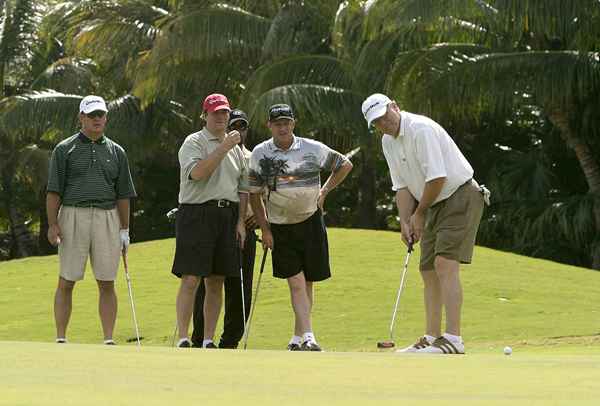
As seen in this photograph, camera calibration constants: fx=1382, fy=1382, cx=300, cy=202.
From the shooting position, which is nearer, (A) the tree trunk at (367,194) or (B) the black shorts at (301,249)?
(B) the black shorts at (301,249)

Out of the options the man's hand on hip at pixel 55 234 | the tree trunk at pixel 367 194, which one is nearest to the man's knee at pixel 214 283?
the man's hand on hip at pixel 55 234

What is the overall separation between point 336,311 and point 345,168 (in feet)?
18.6

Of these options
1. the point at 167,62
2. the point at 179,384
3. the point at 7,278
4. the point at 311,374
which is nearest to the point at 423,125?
the point at 311,374

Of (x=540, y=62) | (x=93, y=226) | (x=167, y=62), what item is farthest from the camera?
(x=167, y=62)

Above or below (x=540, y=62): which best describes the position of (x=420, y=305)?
below

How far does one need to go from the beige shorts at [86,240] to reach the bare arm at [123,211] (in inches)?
2.3

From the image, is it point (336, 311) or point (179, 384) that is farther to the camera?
point (336, 311)

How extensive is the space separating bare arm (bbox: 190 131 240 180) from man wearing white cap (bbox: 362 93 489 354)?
118cm

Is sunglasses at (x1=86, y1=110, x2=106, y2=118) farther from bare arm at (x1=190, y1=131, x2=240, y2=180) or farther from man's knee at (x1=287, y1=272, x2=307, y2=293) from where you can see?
man's knee at (x1=287, y1=272, x2=307, y2=293)

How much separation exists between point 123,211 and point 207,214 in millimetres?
667

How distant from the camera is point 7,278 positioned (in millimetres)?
19391

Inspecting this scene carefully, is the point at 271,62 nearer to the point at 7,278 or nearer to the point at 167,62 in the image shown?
the point at 167,62

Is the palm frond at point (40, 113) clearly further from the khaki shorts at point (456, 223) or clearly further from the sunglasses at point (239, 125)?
the khaki shorts at point (456, 223)

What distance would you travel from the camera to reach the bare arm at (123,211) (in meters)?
9.95
